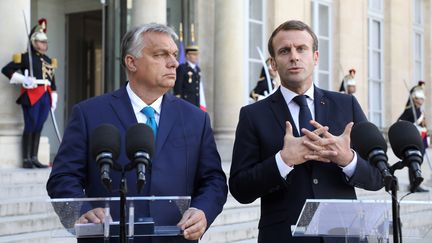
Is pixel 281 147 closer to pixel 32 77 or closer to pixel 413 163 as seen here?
pixel 413 163

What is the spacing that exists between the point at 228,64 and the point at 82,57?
12.8ft

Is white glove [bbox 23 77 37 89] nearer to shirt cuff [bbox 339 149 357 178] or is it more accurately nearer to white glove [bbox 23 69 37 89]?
white glove [bbox 23 69 37 89]

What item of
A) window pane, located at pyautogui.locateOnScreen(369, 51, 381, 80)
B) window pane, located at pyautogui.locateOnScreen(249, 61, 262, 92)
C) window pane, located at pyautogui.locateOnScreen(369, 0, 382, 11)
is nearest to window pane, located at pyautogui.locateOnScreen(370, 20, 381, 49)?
window pane, located at pyautogui.locateOnScreen(369, 51, 381, 80)

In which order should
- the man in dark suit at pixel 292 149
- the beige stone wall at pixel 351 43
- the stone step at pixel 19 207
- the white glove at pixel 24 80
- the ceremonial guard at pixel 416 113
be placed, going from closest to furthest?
1. the man in dark suit at pixel 292 149
2. the stone step at pixel 19 207
3. the white glove at pixel 24 80
4. the ceremonial guard at pixel 416 113
5. the beige stone wall at pixel 351 43

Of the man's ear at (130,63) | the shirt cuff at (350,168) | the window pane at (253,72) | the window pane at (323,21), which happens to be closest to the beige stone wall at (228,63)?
the window pane at (253,72)

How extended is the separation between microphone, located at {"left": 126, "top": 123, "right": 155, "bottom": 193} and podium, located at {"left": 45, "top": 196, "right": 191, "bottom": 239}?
140 millimetres

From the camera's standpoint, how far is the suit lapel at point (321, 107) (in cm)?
353

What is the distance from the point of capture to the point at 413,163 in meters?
2.68

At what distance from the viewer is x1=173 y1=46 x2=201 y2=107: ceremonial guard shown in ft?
39.4

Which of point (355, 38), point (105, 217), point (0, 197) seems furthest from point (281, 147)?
point (355, 38)

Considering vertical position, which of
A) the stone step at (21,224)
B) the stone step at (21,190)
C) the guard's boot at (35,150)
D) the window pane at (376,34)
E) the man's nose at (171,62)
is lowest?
the stone step at (21,224)

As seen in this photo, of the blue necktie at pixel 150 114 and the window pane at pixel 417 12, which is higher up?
the window pane at pixel 417 12

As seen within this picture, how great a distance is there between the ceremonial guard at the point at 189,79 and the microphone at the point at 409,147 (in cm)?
923

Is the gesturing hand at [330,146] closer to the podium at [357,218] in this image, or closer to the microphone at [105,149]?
the podium at [357,218]
